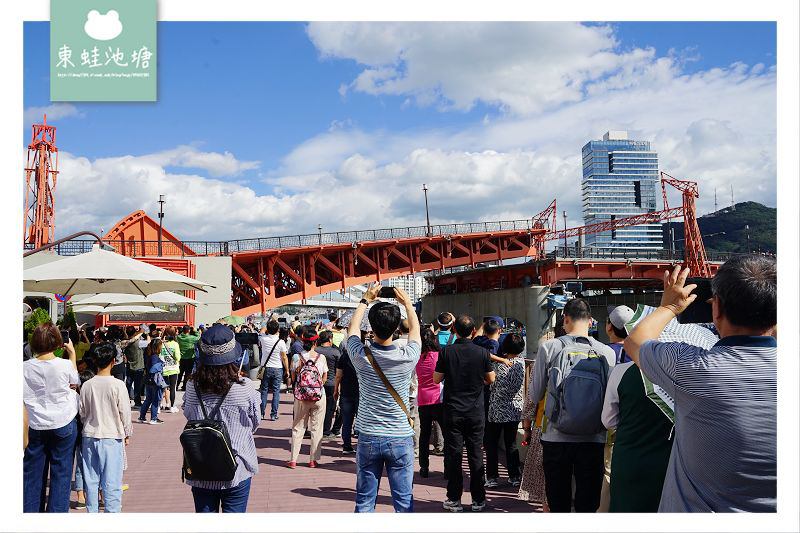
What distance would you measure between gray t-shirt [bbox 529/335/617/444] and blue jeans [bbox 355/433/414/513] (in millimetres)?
986

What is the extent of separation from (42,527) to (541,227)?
4154 centimetres

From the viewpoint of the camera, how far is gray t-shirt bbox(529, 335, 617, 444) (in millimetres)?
4367

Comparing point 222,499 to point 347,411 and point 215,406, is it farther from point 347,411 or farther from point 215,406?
point 347,411

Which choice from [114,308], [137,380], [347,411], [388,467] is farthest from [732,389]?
[114,308]

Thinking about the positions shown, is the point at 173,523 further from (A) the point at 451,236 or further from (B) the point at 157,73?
(A) the point at 451,236

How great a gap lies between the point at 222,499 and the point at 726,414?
9.73 ft

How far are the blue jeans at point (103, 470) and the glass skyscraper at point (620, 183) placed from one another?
184206 millimetres

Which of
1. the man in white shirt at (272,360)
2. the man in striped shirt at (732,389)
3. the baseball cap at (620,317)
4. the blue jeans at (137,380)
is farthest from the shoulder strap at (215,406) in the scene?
the blue jeans at (137,380)

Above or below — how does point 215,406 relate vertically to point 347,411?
above

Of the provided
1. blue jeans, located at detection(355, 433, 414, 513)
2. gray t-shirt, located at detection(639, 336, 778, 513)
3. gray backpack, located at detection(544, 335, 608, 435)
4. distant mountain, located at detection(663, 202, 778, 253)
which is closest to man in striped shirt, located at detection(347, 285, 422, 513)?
blue jeans, located at detection(355, 433, 414, 513)

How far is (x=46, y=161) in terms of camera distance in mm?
45500

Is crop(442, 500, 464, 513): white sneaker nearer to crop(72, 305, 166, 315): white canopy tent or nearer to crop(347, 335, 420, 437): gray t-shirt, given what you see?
crop(347, 335, 420, 437): gray t-shirt

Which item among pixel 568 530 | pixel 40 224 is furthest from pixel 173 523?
pixel 40 224

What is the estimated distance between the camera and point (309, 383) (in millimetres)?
7898
